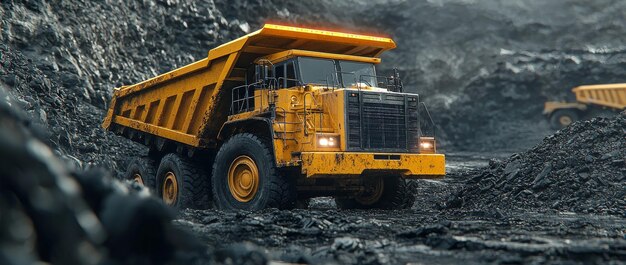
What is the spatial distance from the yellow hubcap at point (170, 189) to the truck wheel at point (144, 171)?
27 cm

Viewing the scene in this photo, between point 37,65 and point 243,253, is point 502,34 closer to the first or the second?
point 37,65

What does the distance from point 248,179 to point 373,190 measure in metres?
1.97

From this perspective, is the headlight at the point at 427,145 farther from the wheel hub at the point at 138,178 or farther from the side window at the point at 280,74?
the wheel hub at the point at 138,178

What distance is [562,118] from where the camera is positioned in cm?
2648

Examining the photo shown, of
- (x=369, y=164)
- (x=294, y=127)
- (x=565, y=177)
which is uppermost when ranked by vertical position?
(x=294, y=127)

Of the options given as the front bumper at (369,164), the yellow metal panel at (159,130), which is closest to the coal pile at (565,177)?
the front bumper at (369,164)

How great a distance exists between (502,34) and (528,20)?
5.42 ft

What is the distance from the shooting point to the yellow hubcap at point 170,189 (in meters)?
10.8

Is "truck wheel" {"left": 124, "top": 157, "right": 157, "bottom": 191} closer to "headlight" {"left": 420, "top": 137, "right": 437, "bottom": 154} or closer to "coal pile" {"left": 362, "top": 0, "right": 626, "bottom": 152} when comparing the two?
"headlight" {"left": 420, "top": 137, "right": 437, "bottom": 154}

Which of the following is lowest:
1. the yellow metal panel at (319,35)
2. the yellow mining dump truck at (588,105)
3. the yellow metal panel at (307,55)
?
the yellow metal panel at (307,55)

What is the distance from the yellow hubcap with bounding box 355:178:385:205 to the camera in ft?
32.2

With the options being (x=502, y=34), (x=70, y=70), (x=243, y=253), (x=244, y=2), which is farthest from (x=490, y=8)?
(x=243, y=253)

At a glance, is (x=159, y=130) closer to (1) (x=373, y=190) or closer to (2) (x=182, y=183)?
(2) (x=182, y=183)

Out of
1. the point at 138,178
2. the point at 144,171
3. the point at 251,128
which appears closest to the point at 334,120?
the point at 251,128
